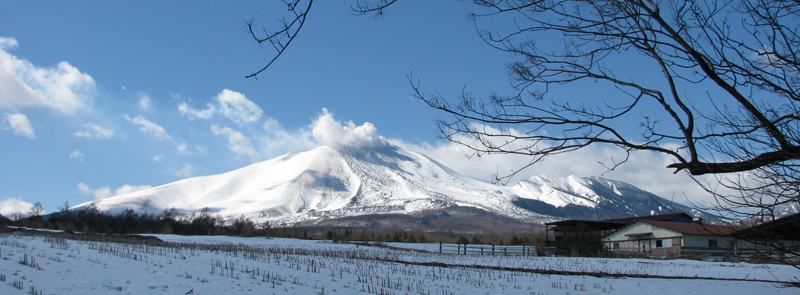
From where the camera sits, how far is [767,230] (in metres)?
4.39

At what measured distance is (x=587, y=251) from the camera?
37.8 metres

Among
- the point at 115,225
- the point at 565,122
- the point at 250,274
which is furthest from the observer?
the point at 115,225

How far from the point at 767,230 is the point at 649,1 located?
246cm

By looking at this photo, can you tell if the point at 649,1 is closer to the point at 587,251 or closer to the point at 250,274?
the point at 250,274

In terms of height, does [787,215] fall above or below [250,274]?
above

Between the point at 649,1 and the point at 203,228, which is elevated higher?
the point at 649,1

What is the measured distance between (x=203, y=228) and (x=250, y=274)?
8503 cm

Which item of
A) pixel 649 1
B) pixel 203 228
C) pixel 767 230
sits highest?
pixel 649 1

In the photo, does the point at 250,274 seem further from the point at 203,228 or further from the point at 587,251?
the point at 203,228

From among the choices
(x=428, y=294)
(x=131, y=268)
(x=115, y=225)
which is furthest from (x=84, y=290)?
Answer: (x=115, y=225)

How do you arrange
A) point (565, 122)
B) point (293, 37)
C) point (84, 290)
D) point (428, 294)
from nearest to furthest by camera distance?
point (293, 37) → point (565, 122) → point (84, 290) → point (428, 294)

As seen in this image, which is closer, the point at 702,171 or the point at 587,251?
the point at 702,171

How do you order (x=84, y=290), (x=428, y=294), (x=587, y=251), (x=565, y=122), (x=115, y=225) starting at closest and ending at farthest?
(x=565, y=122) → (x=84, y=290) → (x=428, y=294) → (x=587, y=251) → (x=115, y=225)

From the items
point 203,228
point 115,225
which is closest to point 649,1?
point 203,228
